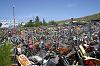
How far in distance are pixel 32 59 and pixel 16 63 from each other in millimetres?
2110

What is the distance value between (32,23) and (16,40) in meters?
49.3

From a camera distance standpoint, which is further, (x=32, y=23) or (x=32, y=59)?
(x=32, y=23)

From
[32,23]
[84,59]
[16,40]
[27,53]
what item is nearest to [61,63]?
[84,59]

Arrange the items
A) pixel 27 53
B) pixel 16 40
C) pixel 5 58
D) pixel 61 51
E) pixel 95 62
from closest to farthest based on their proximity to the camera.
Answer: pixel 95 62, pixel 5 58, pixel 61 51, pixel 27 53, pixel 16 40

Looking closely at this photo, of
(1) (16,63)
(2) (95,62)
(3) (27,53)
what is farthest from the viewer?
(3) (27,53)

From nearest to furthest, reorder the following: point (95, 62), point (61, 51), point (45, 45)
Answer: point (95, 62) < point (61, 51) < point (45, 45)

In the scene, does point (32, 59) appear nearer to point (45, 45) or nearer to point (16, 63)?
point (16, 63)

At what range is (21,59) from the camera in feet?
55.2

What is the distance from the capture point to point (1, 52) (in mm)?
15133

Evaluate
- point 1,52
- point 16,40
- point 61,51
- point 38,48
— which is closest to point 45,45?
point 38,48

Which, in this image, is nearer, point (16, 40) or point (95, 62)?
point (95, 62)

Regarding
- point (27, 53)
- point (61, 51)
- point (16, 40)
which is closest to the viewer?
point (61, 51)

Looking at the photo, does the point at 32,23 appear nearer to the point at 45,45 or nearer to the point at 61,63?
the point at 45,45

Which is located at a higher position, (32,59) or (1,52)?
(1,52)
